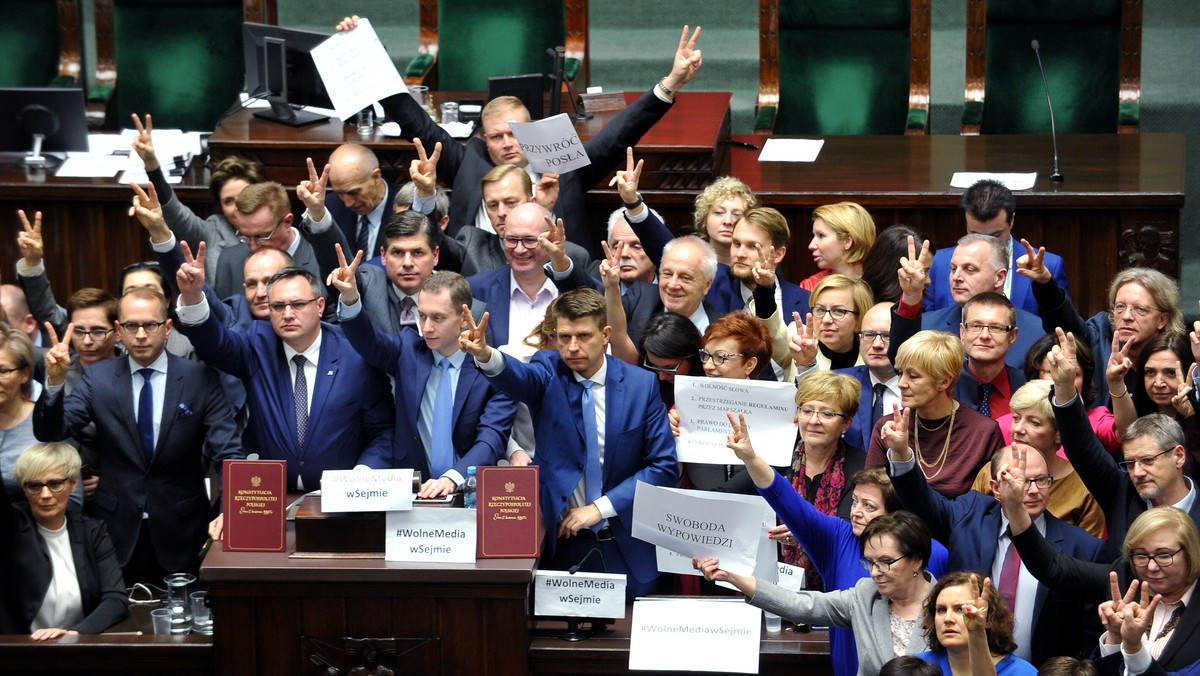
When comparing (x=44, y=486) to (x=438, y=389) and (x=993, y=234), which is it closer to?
(x=438, y=389)

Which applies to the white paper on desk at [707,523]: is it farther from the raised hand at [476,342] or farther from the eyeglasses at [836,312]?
the eyeglasses at [836,312]

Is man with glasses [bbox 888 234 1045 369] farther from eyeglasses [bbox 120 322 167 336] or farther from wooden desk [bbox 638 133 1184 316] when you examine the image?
eyeglasses [bbox 120 322 167 336]

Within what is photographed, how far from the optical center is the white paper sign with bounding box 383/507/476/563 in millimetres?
4004

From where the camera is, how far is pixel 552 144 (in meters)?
5.28

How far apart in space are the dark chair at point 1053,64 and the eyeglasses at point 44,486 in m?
4.29

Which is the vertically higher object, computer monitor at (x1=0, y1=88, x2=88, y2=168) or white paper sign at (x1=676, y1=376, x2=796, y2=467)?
computer monitor at (x1=0, y1=88, x2=88, y2=168)

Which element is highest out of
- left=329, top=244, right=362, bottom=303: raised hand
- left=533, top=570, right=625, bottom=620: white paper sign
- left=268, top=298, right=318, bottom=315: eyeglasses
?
left=329, top=244, right=362, bottom=303: raised hand

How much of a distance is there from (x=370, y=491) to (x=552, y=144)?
1670mm

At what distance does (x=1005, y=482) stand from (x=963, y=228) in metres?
2.41

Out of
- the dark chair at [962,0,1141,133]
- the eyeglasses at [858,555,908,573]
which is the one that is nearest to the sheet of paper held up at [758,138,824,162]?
the dark chair at [962,0,1141,133]

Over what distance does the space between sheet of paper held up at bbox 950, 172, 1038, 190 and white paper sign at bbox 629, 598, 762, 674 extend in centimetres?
247

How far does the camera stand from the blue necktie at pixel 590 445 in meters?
4.36

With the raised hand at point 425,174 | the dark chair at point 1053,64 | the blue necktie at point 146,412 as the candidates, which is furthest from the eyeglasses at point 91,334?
the dark chair at point 1053,64

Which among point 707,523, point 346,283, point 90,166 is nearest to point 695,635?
point 707,523
